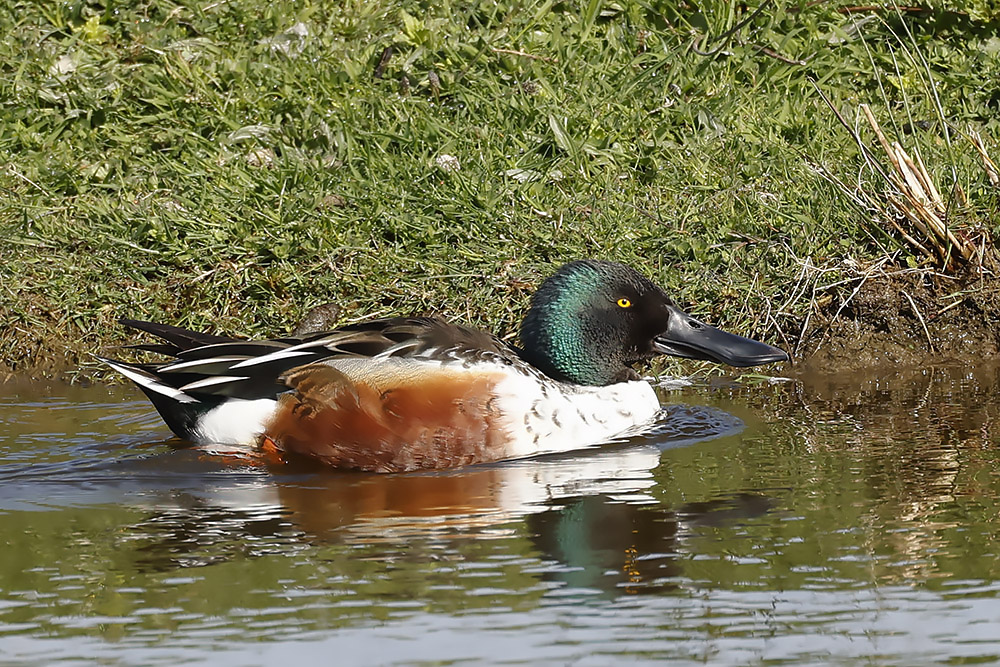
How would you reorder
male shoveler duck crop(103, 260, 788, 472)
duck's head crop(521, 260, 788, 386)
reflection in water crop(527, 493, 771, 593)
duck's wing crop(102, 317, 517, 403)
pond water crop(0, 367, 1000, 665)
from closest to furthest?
pond water crop(0, 367, 1000, 665) < reflection in water crop(527, 493, 771, 593) < male shoveler duck crop(103, 260, 788, 472) < duck's wing crop(102, 317, 517, 403) < duck's head crop(521, 260, 788, 386)

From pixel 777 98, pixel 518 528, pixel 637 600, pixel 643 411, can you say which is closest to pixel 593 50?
pixel 777 98

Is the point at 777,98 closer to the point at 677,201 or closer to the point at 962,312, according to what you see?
the point at 677,201

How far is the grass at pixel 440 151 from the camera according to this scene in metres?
5.74

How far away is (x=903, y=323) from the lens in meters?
5.57

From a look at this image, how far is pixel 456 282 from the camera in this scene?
5719mm

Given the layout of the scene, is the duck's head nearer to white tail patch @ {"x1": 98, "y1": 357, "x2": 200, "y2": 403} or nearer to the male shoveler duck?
the male shoveler duck

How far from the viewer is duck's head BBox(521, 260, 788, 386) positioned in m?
4.84

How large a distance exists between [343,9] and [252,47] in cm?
52

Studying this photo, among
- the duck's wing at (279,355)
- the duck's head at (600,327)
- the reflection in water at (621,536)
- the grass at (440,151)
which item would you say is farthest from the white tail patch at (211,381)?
the reflection in water at (621,536)

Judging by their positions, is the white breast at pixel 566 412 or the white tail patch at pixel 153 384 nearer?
the white breast at pixel 566 412

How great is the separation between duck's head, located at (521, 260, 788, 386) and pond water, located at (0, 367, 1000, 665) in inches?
8.8

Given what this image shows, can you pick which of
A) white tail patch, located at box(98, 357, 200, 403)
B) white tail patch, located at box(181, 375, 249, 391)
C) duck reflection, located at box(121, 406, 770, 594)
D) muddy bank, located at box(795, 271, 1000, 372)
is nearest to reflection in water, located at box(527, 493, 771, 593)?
duck reflection, located at box(121, 406, 770, 594)

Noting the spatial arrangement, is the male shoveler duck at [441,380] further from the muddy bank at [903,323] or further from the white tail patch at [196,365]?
the muddy bank at [903,323]

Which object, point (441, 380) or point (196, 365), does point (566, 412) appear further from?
point (196, 365)
